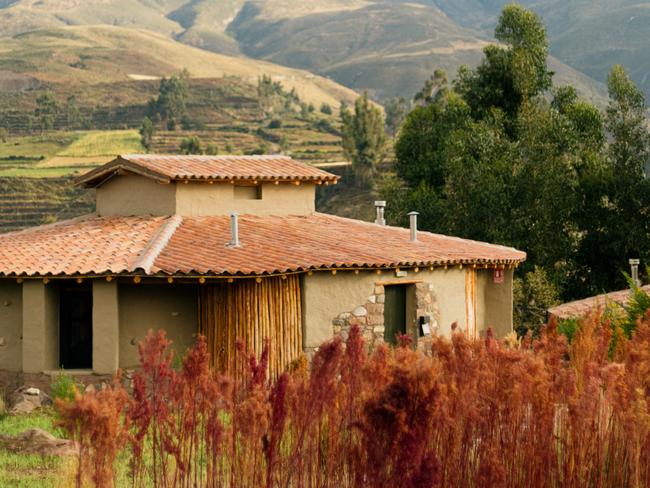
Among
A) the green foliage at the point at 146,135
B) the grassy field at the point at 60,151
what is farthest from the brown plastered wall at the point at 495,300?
the green foliage at the point at 146,135

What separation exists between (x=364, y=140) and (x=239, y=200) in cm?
5236

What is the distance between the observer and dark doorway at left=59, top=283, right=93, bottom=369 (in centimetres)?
1655

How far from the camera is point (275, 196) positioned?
19875 mm

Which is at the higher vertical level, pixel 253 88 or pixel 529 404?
pixel 253 88

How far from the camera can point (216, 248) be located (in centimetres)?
1645

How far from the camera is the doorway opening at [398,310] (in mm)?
17344

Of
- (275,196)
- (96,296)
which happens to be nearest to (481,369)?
(96,296)

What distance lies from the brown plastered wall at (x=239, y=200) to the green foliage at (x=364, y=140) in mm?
50732

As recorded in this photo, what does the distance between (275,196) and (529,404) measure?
13.1 metres

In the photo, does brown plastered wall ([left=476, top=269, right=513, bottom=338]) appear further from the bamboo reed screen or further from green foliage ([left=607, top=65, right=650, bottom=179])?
green foliage ([left=607, top=65, right=650, bottom=179])

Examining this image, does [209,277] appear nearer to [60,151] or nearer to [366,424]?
[366,424]

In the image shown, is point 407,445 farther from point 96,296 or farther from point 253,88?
point 253,88

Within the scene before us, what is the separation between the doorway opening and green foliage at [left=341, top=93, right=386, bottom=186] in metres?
53.4

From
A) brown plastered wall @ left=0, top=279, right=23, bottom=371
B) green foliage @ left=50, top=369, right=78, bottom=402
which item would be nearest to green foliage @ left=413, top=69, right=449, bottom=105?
brown plastered wall @ left=0, top=279, right=23, bottom=371
